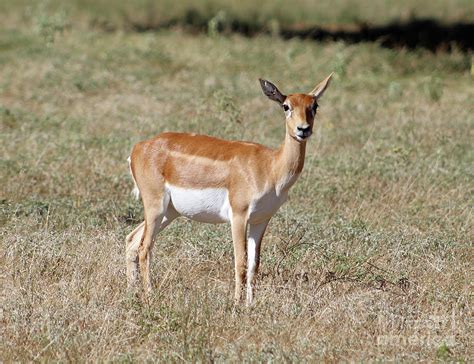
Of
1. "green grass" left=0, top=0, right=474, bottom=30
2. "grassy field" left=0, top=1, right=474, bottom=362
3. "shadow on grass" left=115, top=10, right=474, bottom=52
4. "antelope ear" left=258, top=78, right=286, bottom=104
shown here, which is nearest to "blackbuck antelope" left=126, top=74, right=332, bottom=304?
"antelope ear" left=258, top=78, right=286, bottom=104

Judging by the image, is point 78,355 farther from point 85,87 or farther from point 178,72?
point 178,72

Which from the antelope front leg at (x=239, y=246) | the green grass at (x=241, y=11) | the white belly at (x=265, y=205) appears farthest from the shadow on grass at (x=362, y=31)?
the antelope front leg at (x=239, y=246)

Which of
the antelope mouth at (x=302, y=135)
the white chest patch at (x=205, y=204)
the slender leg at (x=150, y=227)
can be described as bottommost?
the slender leg at (x=150, y=227)

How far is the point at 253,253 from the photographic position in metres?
6.73

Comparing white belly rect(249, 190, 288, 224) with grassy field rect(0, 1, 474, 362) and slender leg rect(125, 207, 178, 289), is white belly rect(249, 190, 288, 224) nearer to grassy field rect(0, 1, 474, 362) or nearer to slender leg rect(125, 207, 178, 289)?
grassy field rect(0, 1, 474, 362)

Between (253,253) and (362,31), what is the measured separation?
14.1 meters

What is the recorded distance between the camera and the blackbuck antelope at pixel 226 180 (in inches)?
257

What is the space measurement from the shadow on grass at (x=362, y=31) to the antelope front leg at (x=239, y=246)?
12.1 m

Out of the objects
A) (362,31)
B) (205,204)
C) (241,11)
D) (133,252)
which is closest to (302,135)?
(205,204)

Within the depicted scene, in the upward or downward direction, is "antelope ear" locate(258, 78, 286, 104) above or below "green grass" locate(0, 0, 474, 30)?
above

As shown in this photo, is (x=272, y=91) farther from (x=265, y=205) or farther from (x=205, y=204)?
(x=205, y=204)

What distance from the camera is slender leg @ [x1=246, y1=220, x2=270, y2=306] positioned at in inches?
261

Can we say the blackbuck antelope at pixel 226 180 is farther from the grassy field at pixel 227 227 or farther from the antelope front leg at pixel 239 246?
the grassy field at pixel 227 227

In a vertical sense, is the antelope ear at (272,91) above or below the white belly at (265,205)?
above
